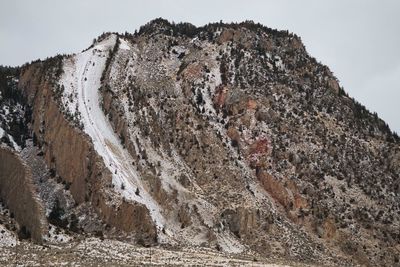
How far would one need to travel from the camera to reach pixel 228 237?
159ft

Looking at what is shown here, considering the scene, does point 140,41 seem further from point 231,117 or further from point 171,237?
point 171,237

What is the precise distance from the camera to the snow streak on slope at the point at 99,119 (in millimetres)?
50219

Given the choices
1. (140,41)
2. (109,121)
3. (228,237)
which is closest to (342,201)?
(228,237)

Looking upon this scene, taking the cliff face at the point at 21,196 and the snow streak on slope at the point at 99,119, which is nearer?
the cliff face at the point at 21,196

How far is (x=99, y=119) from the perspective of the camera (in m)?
59.4

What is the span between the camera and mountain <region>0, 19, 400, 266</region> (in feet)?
154

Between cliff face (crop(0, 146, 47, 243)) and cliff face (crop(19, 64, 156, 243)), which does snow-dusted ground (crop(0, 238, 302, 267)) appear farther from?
cliff face (crop(19, 64, 156, 243))

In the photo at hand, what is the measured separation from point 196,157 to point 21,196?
16.3m

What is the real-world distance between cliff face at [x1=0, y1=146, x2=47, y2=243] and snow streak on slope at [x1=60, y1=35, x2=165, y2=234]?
6488mm

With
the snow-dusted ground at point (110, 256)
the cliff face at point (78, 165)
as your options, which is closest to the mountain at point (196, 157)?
the cliff face at point (78, 165)

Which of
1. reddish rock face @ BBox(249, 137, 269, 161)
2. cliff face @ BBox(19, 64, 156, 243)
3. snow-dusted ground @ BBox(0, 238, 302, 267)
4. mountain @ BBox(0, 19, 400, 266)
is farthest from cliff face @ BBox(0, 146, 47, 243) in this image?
reddish rock face @ BBox(249, 137, 269, 161)

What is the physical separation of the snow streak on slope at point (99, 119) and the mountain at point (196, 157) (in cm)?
18

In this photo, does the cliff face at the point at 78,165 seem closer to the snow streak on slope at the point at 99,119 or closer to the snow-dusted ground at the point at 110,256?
the snow streak on slope at the point at 99,119

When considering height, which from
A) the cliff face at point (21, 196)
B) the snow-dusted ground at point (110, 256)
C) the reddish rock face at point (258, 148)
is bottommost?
the snow-dusted ground at point (110, 256)
